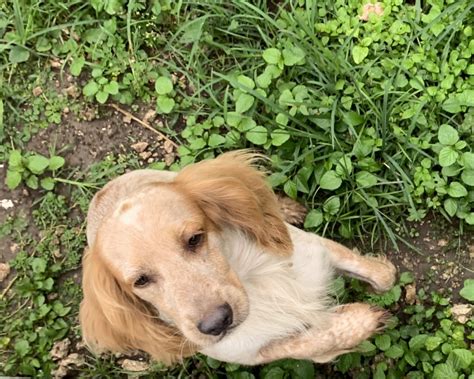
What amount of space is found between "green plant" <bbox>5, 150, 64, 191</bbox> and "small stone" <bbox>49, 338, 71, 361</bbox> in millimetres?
949

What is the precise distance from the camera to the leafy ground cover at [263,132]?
13.4 feet

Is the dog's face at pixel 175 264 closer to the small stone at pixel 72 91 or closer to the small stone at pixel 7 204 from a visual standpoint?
the small stone at pixel 7 204

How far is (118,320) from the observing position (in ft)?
10.9

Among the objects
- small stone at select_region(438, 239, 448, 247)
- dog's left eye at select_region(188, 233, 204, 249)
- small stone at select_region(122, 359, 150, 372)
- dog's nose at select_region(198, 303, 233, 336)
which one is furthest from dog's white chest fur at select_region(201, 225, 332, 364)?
small stone at select_region(122, 359, 150, 372)

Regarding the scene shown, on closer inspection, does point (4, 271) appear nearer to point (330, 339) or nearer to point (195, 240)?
point (195, 240)

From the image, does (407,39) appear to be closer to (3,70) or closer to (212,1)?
(212,1)

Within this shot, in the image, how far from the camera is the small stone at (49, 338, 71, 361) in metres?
4.46

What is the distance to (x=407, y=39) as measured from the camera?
432 cm

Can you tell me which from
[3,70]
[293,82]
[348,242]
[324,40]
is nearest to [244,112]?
[293,82]

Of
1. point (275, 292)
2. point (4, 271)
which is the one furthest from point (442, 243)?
point (4, 271)

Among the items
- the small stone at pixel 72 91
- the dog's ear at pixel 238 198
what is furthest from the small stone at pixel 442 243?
the small stone at pixel 72 91

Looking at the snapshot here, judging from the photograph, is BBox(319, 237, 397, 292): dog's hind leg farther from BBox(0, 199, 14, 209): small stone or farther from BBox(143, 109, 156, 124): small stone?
BBox(0, 199, 14, 209): small stone

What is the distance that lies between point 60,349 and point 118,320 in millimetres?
→ 1317

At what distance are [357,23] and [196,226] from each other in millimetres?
1881
